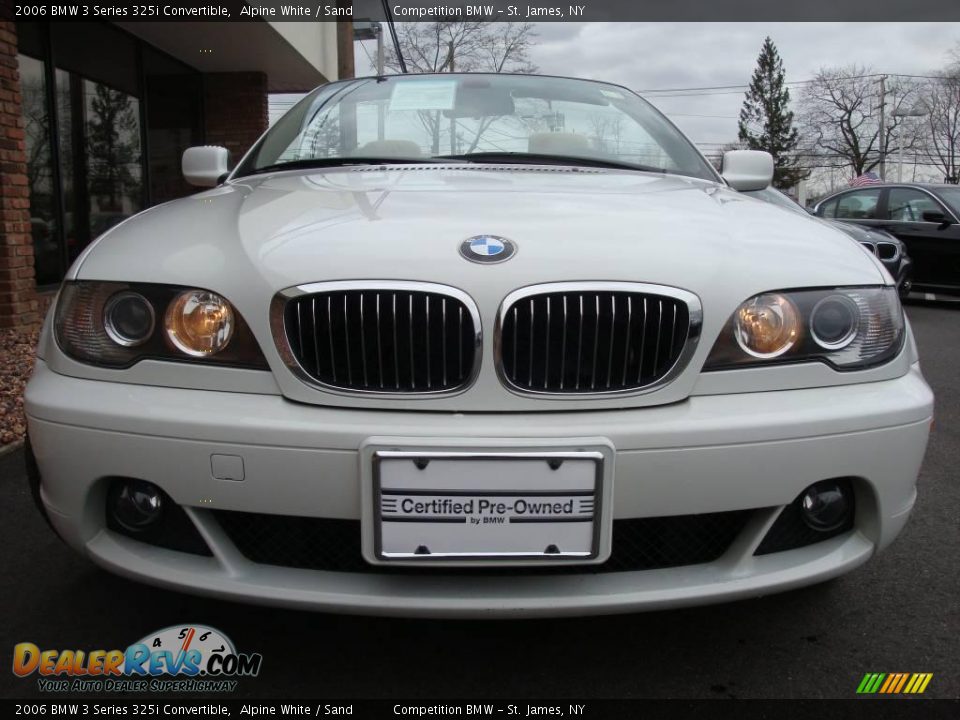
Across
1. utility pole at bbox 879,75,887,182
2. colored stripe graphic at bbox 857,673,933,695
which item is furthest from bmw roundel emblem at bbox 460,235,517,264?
utility pole at bbox 879,75,887,182

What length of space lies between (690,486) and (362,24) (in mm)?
18496

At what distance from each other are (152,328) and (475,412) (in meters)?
0.70

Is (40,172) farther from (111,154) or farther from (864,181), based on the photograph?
(864,181)

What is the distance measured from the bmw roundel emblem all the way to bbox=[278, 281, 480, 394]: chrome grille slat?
0.10 meters

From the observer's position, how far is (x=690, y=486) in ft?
4.98

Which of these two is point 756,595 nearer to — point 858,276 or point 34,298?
point 858,276

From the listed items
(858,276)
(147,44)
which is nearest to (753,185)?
(858,276)

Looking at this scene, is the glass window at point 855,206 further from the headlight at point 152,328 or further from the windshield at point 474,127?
the headlight at point 152,328

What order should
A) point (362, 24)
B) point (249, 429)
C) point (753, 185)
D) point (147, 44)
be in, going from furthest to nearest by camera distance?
point (362, 24)
point (147, 44)
point (753, 185)
point (249, 429)

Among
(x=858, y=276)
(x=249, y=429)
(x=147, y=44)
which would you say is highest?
(x=147, y=44)

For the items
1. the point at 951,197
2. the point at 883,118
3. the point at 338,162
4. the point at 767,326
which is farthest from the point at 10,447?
the point at 883,118

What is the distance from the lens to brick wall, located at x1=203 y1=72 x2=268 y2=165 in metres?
10.9

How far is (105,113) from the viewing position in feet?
27.6

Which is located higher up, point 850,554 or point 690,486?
point 690,486
